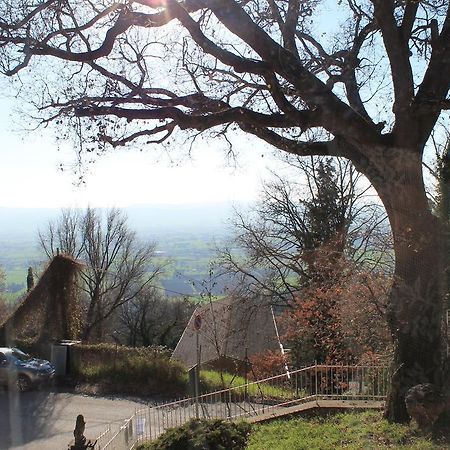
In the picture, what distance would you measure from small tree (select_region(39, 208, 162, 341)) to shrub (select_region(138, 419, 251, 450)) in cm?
3244

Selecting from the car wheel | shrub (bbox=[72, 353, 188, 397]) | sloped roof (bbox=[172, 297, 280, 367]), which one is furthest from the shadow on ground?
sloped roof (bbox=[172, 297, 280, 367])

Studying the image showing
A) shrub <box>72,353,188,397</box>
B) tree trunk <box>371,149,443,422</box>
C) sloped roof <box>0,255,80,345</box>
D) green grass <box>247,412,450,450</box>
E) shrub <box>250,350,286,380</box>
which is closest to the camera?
green grass <box>247,412,450,450</box>

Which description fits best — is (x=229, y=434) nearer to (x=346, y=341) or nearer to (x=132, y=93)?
(x=132, y=93)

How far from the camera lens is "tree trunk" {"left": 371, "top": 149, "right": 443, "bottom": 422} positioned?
7516 millimetres

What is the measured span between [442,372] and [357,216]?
1977cm

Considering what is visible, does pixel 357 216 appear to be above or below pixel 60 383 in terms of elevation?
above

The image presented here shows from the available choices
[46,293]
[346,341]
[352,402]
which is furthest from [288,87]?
[46,293]

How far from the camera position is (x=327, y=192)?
2806 cm

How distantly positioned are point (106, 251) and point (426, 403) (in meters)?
36.9

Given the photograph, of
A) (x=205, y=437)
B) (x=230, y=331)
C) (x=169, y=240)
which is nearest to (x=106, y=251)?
(x=230, y=331)

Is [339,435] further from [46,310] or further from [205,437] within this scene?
[46,310]

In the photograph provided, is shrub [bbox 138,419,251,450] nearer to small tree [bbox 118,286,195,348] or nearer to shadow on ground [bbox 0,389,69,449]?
shadow on ground [bbox 0,389,69,449]

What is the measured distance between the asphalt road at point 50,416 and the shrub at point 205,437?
530cm

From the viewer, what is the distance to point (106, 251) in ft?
138
